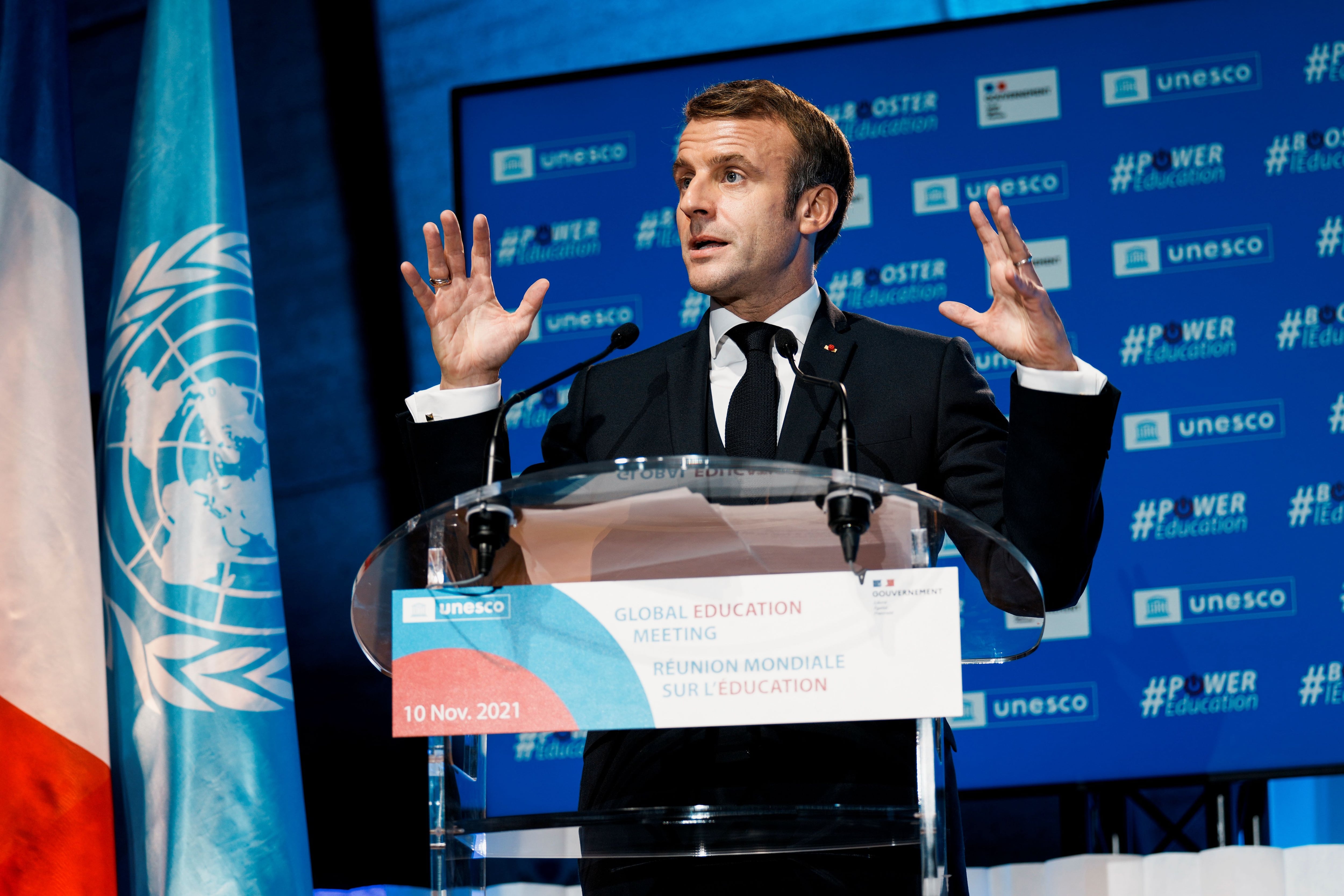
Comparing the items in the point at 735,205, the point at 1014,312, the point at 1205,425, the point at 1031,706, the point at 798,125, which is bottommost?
the point at 1031,706

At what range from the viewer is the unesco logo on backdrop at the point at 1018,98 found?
341 cm

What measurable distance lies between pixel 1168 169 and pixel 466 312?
2327 mm

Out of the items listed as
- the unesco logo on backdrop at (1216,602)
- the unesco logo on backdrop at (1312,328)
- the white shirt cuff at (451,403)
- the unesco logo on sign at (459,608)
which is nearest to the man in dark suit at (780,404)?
the white shirt cuff at (451,403)

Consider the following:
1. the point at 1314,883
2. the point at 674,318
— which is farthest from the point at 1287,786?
the point at 674,318

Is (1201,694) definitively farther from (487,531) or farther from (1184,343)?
(487,531)

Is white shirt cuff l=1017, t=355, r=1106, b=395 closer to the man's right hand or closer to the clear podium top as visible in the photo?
the clear podium top

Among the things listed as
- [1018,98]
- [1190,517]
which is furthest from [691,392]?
[1018,98]

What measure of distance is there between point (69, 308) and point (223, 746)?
1.00 metres

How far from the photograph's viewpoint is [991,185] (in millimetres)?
3348

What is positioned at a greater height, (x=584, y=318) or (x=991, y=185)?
(x=991, y=185)

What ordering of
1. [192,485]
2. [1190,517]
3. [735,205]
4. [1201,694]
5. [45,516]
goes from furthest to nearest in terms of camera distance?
[1190,517]
[1201,694]
[192,485]
[45,516]
[735,205]

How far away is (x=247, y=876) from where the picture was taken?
242cm

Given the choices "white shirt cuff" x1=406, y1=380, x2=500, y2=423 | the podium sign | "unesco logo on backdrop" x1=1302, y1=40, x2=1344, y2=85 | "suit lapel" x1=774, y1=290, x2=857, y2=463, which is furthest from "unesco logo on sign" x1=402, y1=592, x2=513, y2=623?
"unesco logo on backdrop" x1=1302, y1=40, x2=1344, y2=85

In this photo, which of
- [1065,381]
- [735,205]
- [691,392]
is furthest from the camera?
[735,205]
